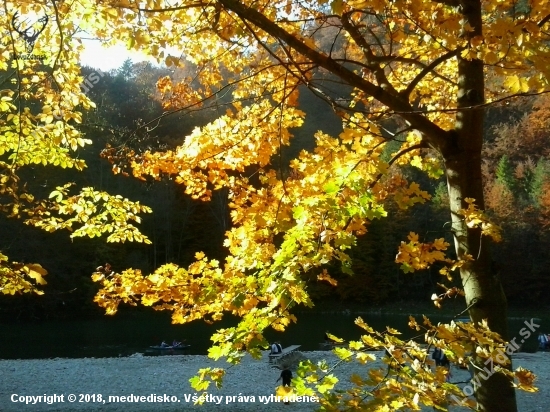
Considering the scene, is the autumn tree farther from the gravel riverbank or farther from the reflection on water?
the reflection on water

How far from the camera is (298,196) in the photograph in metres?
2.91

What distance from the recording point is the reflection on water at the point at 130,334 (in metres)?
18.7

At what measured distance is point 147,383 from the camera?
522 inches

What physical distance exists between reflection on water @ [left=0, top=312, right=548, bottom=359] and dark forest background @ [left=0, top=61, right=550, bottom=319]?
1.86 meters

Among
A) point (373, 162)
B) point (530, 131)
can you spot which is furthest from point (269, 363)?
point (530, 131)

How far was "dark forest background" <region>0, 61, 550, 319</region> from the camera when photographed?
1059 inches

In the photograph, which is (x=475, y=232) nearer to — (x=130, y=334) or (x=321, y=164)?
(x=321, y=164)

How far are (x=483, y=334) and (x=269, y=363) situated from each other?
13630mm


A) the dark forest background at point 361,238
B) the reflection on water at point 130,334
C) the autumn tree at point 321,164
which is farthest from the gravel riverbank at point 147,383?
the dark forest background at point 361,238

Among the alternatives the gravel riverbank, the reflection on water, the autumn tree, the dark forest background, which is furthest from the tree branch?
the dark forest background

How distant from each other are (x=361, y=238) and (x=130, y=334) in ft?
38.9

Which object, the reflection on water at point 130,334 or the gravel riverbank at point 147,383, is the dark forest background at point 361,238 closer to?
the reflection on water at point 130,334

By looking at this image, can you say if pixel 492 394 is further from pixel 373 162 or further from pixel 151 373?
pixel 151 373

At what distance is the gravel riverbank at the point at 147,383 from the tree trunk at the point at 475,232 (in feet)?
27.2
